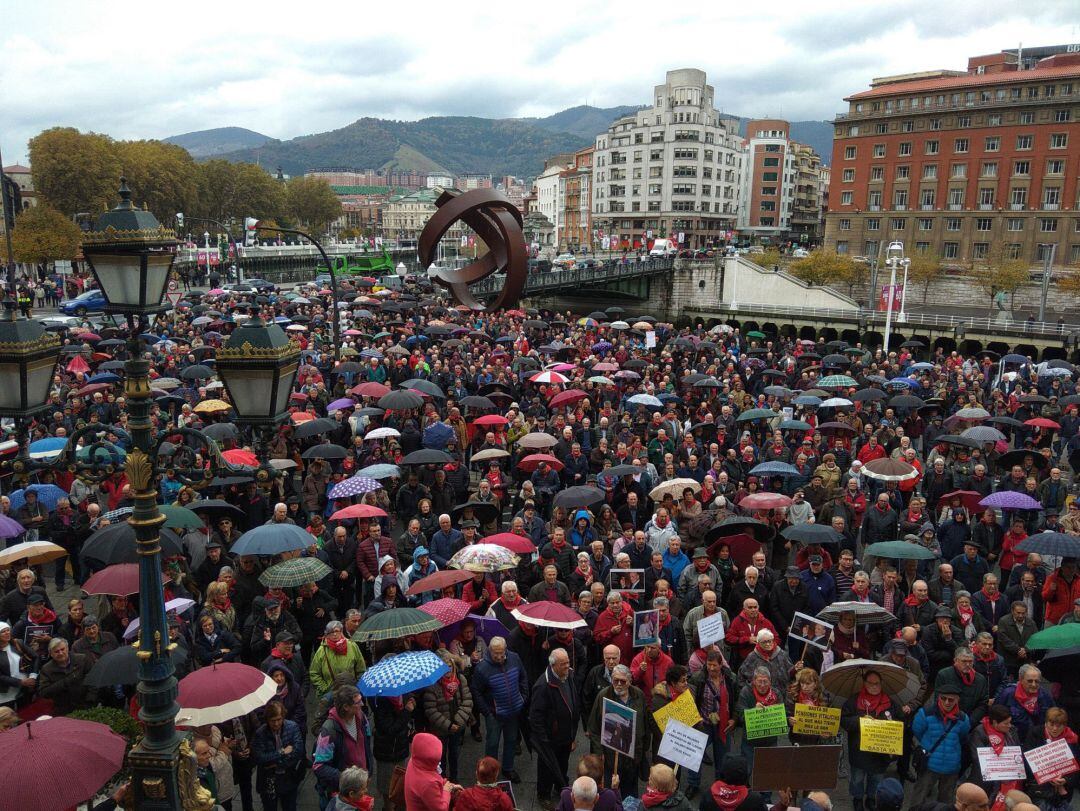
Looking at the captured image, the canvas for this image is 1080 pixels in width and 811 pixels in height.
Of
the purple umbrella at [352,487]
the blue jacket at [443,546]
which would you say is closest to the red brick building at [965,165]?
the purple umbrella at [352,487]

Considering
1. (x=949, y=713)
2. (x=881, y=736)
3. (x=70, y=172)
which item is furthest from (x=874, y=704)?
(x=70, y=172)

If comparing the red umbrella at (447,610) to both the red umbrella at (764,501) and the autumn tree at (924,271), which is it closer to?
the red umbrella at (764,501)

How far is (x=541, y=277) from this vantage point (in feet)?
182

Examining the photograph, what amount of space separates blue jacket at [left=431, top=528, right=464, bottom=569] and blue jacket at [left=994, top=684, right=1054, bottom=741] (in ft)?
18.4

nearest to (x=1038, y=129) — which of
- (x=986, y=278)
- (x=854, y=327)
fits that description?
(x=986, y=278)

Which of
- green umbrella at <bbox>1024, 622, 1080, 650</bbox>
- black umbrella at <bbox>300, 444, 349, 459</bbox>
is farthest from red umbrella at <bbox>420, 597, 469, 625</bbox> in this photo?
black umbrella at <bbox>300, 444, 349, 459</bbox>

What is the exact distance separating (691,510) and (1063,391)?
14274 mm

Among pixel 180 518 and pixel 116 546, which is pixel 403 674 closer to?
pixel 116 546

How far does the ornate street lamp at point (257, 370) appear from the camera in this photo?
4.39 meters

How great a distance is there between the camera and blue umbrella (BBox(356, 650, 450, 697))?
19.8ft

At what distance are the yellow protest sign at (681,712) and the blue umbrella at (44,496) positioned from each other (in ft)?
27.9

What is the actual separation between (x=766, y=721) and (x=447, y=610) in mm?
2741

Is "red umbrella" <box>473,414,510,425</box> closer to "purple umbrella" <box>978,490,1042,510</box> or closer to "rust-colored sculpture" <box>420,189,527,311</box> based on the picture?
"purple umbrella" <box>978,490,1042,510</box>

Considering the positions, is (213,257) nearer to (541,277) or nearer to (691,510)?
(541,277)
